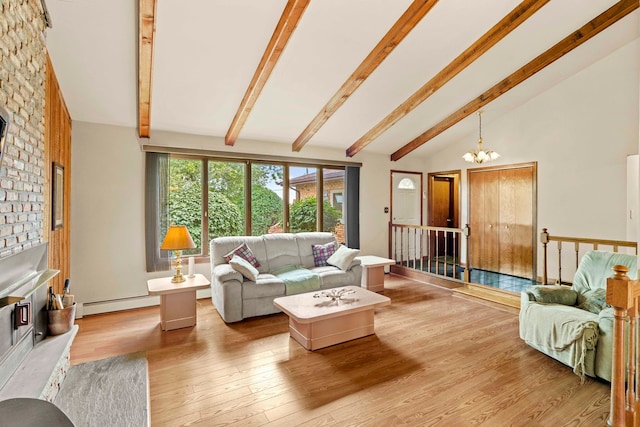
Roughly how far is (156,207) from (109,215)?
21.5 inches

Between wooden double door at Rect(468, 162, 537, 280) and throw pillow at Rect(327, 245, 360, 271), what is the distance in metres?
3.05

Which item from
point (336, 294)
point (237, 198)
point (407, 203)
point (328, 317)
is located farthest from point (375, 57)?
point (407, 203)

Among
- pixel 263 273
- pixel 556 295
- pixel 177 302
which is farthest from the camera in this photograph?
pixel 263 273

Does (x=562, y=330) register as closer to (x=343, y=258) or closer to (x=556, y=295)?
(x=556, y=295)

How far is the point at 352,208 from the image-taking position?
229 inches

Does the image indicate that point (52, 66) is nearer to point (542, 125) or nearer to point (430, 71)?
point (430, 71)

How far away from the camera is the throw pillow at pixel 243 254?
4.15 metres

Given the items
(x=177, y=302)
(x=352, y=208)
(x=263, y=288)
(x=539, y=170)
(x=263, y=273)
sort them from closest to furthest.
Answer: (x=177, y=302) < (x=263, y=288) < (x=263, y=273) < (x=539, y=170) < (x=352, y=208)

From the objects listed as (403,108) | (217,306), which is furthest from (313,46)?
(217,306)

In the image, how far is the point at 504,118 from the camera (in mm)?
5543

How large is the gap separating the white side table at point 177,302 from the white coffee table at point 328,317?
3.54 feet

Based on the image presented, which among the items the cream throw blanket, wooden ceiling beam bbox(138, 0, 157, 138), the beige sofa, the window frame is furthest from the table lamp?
the cream throw blanket

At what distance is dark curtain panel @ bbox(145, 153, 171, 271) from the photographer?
418 cm

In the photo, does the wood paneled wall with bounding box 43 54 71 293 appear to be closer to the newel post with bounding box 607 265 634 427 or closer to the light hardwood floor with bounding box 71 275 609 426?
Result: the light hardwood floor with bounding box 71 275 609 426
